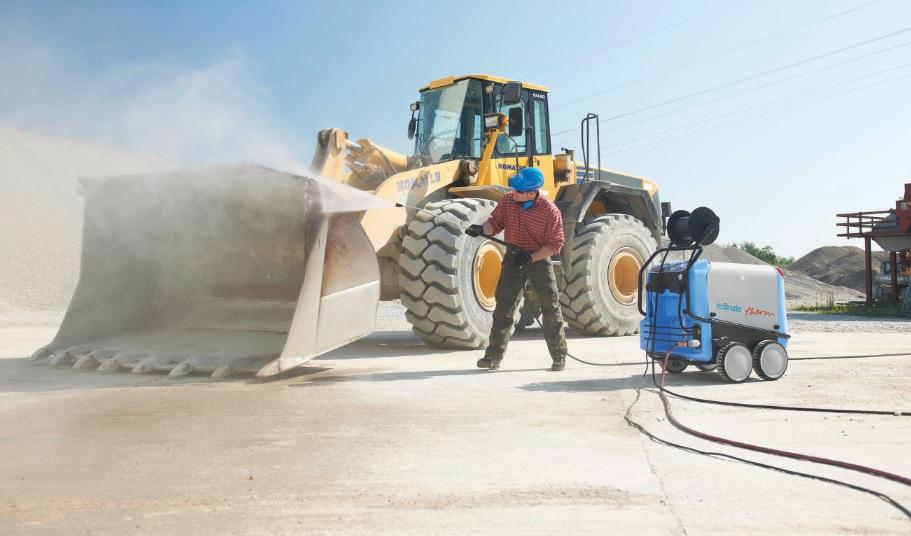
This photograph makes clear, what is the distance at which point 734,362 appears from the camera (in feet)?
18.6

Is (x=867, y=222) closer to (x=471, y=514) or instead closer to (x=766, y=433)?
(x=766, y=433)

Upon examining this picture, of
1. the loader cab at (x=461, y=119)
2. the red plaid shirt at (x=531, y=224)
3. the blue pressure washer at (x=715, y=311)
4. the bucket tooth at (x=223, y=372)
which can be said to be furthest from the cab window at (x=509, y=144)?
the bucket tooth at (x=223, y=372)

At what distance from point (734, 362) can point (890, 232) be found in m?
20.5

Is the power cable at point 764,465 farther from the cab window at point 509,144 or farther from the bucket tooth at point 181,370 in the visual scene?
the cab window at point 509,144

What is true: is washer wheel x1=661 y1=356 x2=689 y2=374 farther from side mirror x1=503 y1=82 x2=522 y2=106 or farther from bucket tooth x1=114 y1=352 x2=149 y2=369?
bucket tooth x1=114 y1=352 x2=149 y2=369

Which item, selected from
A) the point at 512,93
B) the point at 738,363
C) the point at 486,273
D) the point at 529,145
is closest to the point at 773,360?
the point at 738,363

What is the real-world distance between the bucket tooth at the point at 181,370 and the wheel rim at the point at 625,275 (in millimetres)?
5527

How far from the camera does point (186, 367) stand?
5.78 meters

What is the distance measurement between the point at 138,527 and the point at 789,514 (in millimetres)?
2063

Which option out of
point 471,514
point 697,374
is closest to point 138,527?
point 471,514

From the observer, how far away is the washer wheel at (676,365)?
6137 mm

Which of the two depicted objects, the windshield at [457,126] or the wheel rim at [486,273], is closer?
the wheel rim at [486,273]

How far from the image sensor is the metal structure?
75.2 feet

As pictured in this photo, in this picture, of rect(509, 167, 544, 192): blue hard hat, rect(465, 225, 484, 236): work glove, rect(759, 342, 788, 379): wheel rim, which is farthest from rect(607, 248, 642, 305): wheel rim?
rect(759, 342, 788, 379): wheel rim
